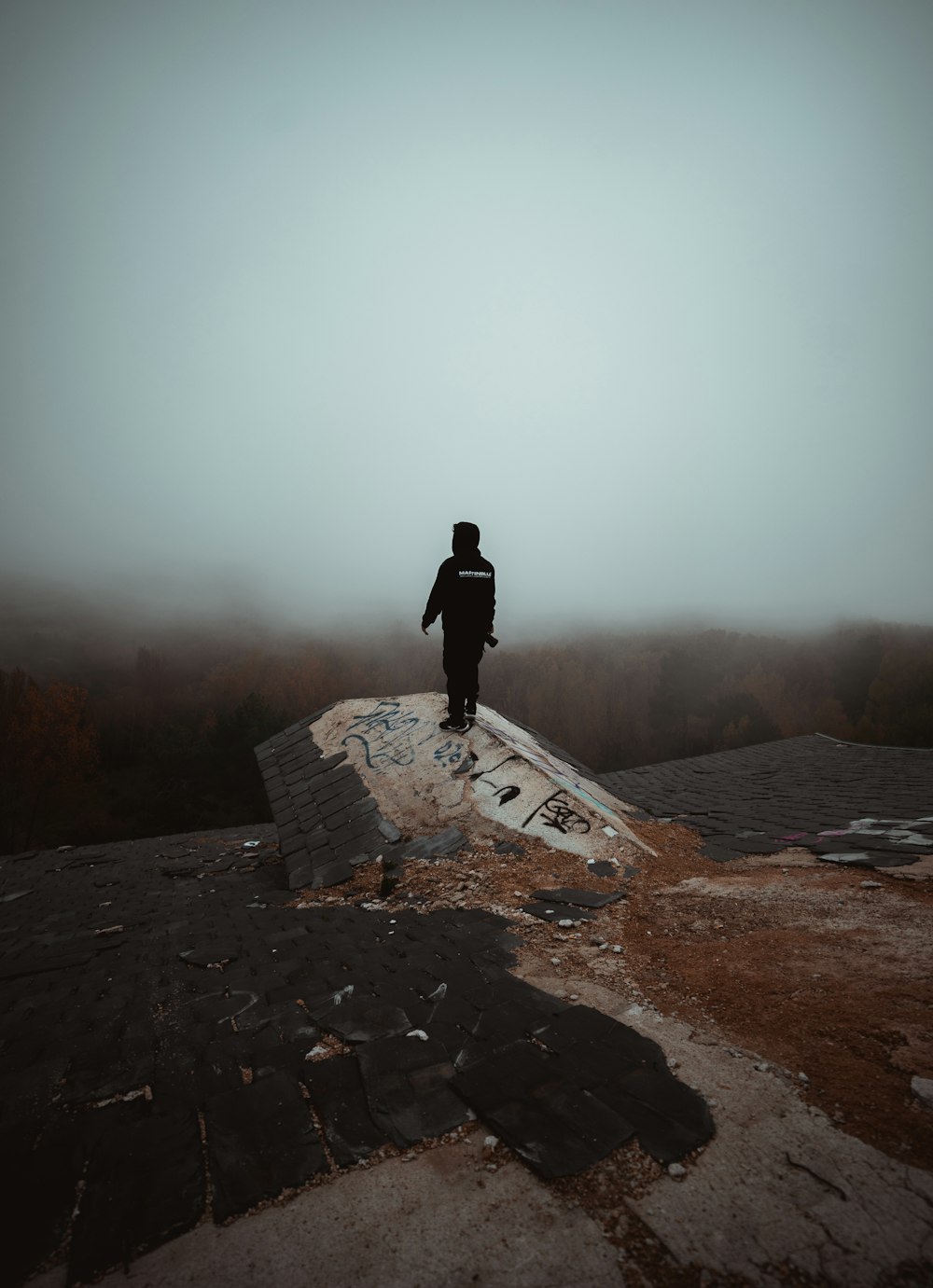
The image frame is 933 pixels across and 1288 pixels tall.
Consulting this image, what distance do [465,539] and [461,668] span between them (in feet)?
5.02

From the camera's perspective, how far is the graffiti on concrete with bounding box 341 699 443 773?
6.36 metres

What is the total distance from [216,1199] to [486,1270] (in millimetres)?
731

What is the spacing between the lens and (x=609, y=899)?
360 centimetres

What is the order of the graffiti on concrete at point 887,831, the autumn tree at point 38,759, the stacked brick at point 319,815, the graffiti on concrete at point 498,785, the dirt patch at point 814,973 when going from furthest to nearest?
1. the autumn tree at point 38,759
2. the graffiti on concrete at point 498,785
3. the stacked brick at point 319,815
4. the graffiti on concrete at point 887,831
5. the dirt patch at point 814,973

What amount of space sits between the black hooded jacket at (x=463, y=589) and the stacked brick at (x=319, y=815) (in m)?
2.23

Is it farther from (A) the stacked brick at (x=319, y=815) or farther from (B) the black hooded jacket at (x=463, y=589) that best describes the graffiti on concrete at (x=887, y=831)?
(A) the stacked brick at (x=319, y=815)

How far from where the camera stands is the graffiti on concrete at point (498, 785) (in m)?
5.20

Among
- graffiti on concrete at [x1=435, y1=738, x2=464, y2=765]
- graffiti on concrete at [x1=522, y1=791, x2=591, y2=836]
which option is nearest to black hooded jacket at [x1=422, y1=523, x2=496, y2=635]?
graffiti on concrete at [x1=435, y1=738, x2=464, y2=765]

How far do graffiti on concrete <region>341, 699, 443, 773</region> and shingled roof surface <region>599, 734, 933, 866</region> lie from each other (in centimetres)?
308

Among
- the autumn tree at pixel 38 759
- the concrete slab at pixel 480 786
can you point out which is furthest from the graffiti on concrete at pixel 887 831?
the autumn tree at pixel 38 759

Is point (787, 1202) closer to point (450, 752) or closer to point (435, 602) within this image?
point (450, 752)

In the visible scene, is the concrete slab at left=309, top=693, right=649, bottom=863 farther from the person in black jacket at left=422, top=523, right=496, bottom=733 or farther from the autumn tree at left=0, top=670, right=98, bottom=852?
the autumn tree at left=0, top=670, right=98, bottom=852

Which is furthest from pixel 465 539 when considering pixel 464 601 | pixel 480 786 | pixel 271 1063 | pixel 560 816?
pixel 271 1063

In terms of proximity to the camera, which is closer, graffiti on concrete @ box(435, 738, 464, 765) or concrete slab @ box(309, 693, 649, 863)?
concrete slab @ box(309, 693, 649, 863)
